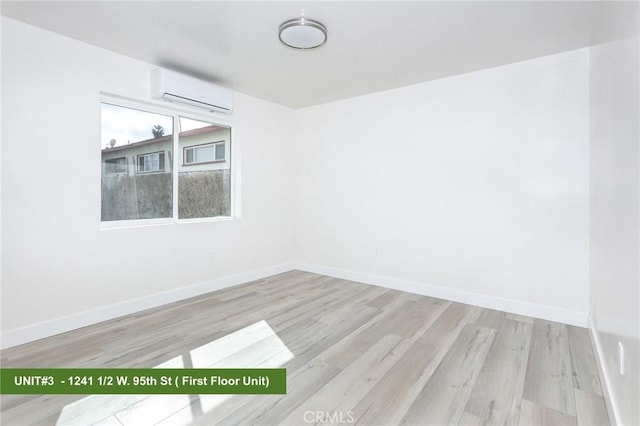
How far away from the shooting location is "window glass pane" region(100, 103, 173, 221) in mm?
3012

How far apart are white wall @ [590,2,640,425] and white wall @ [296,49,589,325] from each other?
451 millimetres

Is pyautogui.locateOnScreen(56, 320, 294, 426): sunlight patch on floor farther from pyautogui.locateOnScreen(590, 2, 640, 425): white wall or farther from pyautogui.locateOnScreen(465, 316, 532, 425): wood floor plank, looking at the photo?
pyautogui.locateOnScreen(590, 2, 640, 425): white wall

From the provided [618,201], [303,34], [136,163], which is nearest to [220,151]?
[136,163]

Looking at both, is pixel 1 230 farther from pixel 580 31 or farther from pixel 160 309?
pixel 580 31

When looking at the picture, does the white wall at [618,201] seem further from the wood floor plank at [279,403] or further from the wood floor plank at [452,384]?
the wood floor plank at [279,403]

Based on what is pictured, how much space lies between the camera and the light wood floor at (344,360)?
1.67 m

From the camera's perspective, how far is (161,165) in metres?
3.46

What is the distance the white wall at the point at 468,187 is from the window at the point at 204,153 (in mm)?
1388

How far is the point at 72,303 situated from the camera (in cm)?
271

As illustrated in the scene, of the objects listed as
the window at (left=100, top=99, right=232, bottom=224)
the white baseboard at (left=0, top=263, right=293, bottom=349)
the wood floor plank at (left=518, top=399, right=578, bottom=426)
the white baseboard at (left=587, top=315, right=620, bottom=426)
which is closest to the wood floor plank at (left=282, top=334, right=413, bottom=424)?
the wood floor plank at (left=518, top=399, right=578, bottom=426)

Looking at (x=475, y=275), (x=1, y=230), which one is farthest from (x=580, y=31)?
(x=1, y=230)

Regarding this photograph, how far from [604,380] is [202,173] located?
13.4 feet

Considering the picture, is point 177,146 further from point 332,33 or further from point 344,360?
point 344,360

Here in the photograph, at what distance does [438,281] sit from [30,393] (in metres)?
3.57
